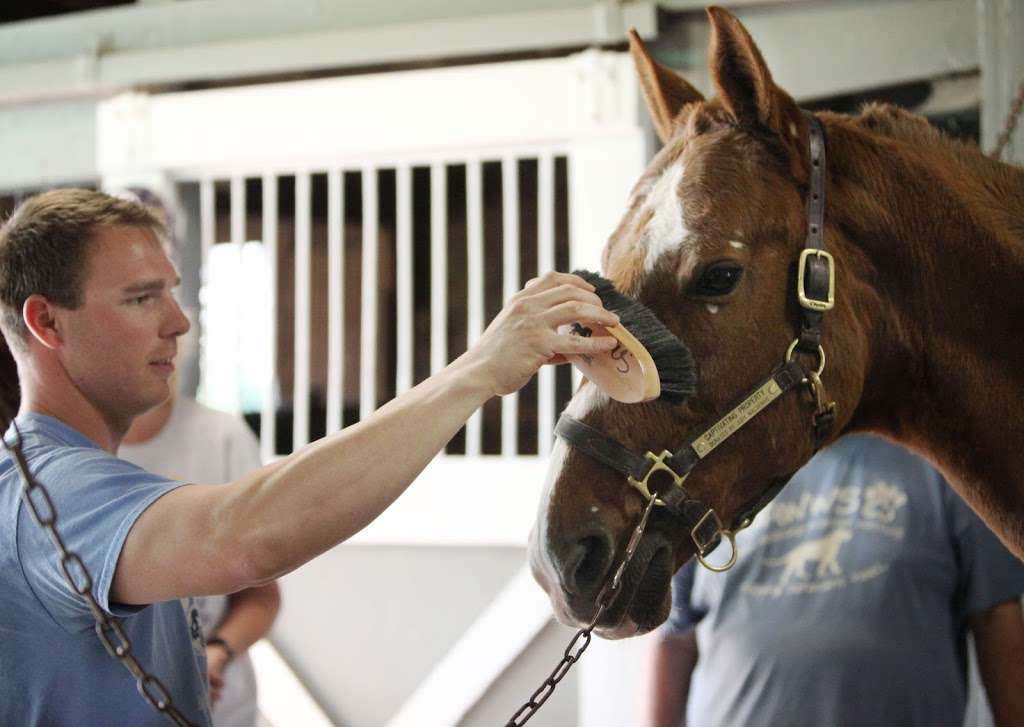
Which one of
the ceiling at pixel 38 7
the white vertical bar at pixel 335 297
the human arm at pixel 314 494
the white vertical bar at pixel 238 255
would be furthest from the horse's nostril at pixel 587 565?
the ceiling at pixel 38 7

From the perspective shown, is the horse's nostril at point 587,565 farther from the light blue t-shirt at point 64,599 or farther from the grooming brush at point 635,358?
the light blue t-shirt at point 64,599

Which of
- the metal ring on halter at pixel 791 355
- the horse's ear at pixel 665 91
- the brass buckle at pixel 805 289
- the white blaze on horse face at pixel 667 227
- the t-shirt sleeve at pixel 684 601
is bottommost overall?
the t-shirt sleeve at pixel 684 601

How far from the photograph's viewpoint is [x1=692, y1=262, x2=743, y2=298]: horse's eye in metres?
1.27

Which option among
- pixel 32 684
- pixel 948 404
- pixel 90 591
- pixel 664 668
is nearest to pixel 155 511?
pixel 90 591

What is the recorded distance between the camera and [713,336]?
1.27 m

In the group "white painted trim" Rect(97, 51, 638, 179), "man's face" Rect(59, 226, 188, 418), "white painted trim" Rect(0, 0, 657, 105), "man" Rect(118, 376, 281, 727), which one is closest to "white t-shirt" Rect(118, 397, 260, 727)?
"man" Rect(118, 376, 281, 727)

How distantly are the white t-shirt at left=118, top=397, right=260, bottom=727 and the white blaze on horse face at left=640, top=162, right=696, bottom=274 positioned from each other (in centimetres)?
108

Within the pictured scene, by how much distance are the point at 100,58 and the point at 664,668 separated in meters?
2.57

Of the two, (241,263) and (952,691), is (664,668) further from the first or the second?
(241,263)

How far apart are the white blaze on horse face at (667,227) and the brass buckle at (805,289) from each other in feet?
0.45

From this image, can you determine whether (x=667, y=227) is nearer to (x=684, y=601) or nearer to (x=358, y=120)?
(x=684, y=601)

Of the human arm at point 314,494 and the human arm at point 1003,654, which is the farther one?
the human arm at point 1003,654

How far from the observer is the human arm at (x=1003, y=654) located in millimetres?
1664

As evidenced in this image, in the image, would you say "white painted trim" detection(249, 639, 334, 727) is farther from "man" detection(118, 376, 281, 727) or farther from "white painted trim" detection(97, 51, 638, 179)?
"white painted trim" detection(97, 51, 638, 179)
